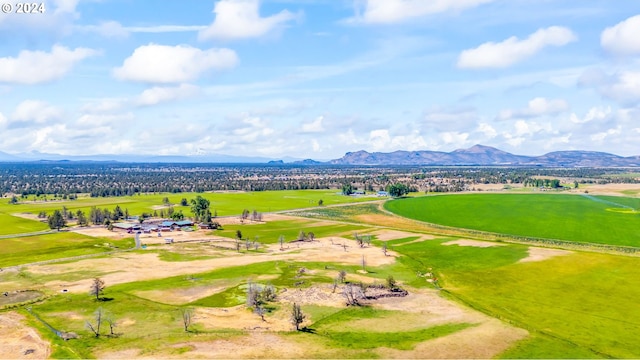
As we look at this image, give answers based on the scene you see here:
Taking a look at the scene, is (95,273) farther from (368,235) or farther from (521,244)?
(521,244)

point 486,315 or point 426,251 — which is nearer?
point 486,315

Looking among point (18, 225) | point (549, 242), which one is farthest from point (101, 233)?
point (549, 242)

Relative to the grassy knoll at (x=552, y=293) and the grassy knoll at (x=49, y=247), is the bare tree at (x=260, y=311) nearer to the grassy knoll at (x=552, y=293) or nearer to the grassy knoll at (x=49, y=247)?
the grassy knoll at (x=552, y=293)

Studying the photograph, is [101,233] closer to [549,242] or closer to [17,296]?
[17,296]

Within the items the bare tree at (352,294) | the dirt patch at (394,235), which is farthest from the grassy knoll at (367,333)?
the dirt patch at (394,235)

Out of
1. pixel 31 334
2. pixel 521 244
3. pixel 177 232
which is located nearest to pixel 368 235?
pixel 521 244

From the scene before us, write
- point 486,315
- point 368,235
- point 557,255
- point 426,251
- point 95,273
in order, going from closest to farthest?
point 486,315
point 95,273
point 557,255
point 426,251
point 368,235
